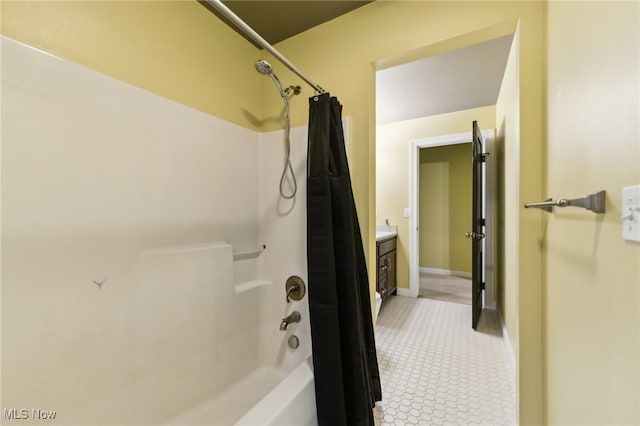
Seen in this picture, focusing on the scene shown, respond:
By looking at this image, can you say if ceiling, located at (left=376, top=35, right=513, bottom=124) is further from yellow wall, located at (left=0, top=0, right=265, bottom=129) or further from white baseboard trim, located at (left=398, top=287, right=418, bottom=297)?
white baseboard trim, located at (left=398, top=287, right=418, bottom=297)

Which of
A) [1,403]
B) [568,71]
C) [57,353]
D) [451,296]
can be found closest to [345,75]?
[568,71]

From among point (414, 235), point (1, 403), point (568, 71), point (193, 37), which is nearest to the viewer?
point (1, 403)

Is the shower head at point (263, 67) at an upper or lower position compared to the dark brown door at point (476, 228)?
upper

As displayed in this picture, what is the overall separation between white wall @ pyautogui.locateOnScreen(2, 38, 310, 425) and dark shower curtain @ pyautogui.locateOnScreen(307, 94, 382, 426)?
39 centimetres

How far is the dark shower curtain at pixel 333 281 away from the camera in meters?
1.07

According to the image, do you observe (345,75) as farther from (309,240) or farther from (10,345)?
(10,345)

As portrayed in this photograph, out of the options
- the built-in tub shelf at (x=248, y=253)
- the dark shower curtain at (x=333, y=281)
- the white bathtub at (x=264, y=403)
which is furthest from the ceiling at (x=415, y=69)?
the white bathtub at (x=264, y=403)

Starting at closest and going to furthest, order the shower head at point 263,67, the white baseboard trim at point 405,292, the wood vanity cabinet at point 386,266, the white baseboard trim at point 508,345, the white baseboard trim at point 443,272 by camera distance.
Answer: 1. the shower head at point 263,67
2. the white baseboard trim at point 508,345
3. the wood vanity cabinet at point 386,266
4. the white baseboard trim at point 405,292
5. the white baseboard trim at point 443,272

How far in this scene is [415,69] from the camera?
7.19 feet

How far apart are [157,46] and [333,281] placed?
147 centimetres

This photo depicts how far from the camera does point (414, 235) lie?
3.38 m

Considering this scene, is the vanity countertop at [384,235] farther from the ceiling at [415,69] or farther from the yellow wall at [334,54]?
the ceiling at [415,69]

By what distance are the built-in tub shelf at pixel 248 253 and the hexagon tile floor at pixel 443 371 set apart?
120 cm

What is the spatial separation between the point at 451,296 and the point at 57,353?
376 cm
